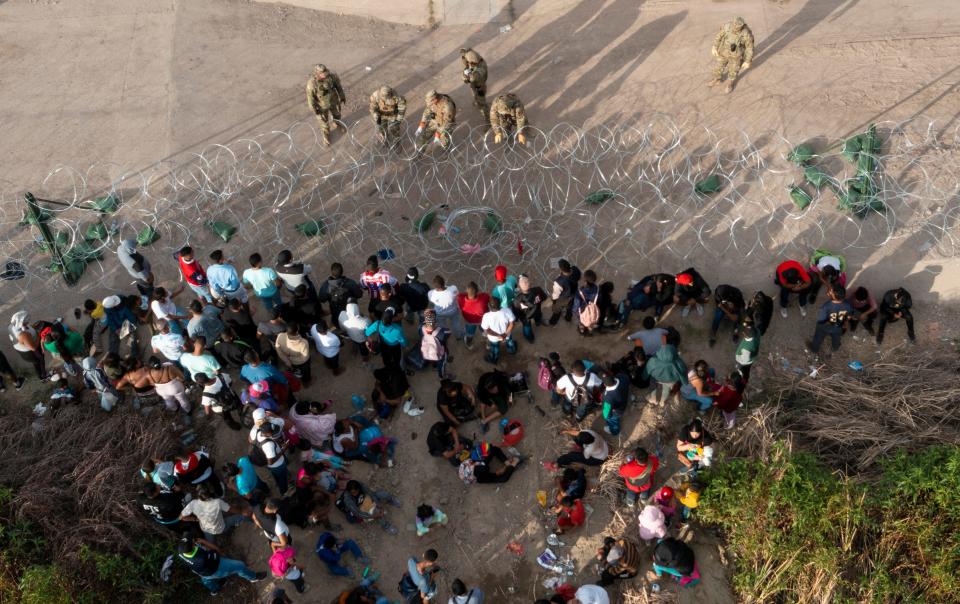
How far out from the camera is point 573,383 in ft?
28.6

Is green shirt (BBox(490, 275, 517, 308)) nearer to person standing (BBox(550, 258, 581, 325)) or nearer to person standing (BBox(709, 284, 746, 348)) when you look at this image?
person standing (BBox(550, 258, 581, 325))

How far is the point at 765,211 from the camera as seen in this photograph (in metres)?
11.4

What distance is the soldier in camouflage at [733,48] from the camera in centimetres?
1220

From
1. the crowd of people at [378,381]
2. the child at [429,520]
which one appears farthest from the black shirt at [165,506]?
the child at [429,520]

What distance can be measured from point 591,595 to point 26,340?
764cm

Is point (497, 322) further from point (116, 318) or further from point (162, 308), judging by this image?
point (116, 318)

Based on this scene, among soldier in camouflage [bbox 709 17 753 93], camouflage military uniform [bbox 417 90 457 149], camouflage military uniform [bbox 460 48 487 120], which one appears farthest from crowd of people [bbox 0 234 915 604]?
soldier in camouflage [bbox 709 17 753 93]

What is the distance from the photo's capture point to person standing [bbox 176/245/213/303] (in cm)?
978

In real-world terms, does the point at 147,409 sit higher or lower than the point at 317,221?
lower

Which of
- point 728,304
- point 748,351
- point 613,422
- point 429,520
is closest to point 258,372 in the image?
point 429,520

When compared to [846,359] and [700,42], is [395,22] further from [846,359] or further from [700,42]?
[846,359]

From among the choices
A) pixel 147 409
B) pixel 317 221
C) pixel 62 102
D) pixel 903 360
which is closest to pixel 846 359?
pixel 903 360

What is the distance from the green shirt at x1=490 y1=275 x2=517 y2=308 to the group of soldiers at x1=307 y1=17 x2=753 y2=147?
3.64 meters

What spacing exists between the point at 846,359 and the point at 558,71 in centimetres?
705
